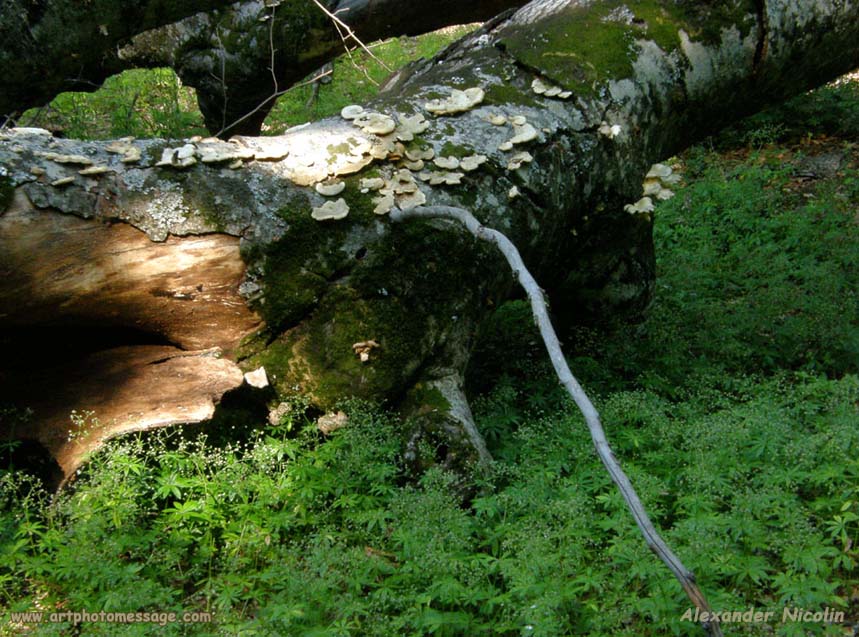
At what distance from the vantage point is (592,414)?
245cm

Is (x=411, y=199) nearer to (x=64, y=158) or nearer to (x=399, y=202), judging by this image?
(x=399, y=202)

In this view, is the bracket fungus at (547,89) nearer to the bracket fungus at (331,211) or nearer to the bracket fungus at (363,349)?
the bracket fungus at (331,211)

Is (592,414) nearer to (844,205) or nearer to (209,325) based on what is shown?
(209,325)

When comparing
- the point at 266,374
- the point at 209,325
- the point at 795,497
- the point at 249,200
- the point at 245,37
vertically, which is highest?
the point at 245,37

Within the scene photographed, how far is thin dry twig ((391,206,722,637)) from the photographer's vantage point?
7.12 feet

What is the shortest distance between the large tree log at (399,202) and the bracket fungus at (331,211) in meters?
0.04

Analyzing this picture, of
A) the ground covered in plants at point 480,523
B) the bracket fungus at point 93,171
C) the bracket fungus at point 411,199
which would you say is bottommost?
the ground covered in plants at point 480,523

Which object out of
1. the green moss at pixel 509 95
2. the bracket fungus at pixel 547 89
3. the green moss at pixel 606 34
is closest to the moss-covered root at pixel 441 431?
the green moss at pixel 509 95

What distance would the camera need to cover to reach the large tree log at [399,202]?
132 inches

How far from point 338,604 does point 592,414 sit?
1.11 m

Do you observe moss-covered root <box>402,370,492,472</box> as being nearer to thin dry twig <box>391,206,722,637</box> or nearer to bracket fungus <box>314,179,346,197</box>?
thin dry twig <box>391,206,722,637</box>

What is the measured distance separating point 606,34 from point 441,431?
250 cm

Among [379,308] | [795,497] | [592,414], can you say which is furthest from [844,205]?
[592,414]

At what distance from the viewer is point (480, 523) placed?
3.18 m
